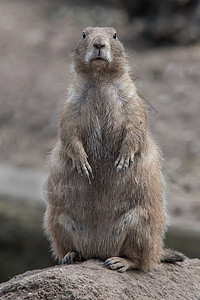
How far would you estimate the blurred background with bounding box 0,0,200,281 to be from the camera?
10992 millimetres

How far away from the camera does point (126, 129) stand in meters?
6.00

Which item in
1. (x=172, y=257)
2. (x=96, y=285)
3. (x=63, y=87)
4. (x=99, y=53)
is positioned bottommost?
(x=96, y=285)

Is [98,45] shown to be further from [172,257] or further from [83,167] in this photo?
[172,257]

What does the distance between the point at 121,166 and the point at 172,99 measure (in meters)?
9.80

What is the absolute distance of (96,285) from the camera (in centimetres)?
530

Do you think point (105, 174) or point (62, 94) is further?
point (62, 94)

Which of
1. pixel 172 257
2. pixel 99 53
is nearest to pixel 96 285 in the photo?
pixel 172 257

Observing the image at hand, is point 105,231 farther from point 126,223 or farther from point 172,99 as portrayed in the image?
point 172,99

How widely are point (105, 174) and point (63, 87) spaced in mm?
4946

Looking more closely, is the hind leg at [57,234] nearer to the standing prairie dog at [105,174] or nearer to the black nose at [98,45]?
the standing prairie dog at [105,174]

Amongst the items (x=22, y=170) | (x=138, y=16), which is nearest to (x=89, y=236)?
(x=22, y=170)

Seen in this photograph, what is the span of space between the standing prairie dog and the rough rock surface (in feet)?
0.52

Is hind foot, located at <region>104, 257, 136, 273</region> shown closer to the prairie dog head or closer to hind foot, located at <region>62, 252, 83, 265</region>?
hind foot, located at <region>62, 252, 83, 265</region>

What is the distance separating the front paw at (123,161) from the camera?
5.82m
